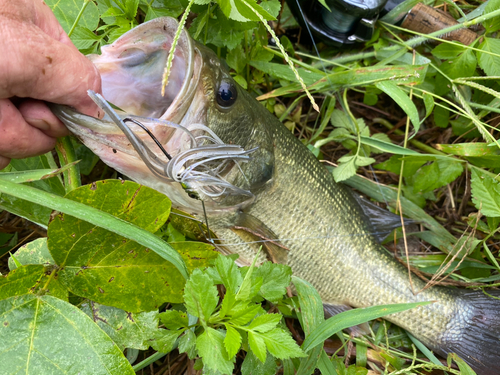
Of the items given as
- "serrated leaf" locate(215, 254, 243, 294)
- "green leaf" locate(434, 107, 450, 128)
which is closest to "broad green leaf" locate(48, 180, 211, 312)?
"serrated leaf" locate(215, 254, 243, 294)

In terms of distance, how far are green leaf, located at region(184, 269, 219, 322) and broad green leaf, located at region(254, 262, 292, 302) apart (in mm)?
246

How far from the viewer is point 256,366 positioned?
1418 mm

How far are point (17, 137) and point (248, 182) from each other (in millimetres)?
957

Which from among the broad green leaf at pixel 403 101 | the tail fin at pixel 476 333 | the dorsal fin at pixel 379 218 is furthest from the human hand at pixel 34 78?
the tail fin at pixel 476 333

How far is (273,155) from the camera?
1831 millimetres

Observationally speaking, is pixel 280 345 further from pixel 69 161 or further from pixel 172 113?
pixel 69 161

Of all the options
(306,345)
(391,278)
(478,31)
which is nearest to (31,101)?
(306,345)

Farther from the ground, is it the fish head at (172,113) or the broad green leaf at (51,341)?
the fish head at (172,113)

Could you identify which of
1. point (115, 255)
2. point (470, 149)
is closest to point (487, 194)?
point (470, 149)

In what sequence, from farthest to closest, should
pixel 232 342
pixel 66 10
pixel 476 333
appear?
pixel 476 333 → pixel 66 10 → pixel 232 342

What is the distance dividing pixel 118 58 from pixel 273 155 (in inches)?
32.7

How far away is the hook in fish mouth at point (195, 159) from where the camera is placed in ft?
4.39

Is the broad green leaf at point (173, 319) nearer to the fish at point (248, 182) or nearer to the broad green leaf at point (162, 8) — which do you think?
the fish at point (248, 182)

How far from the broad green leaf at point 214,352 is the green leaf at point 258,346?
9 centimetres
